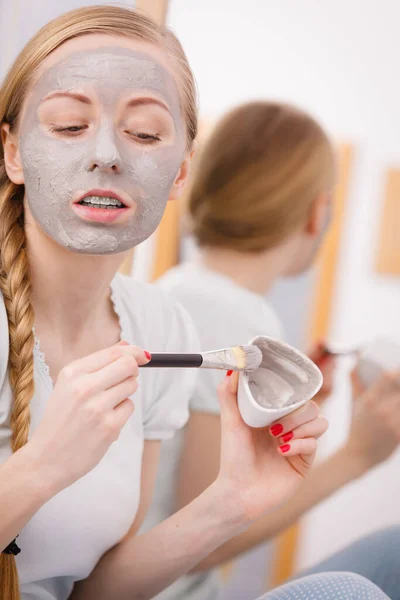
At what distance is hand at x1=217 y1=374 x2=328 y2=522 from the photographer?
2.20 ft

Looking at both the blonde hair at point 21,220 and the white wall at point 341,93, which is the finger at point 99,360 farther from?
the white wall at point 341,93

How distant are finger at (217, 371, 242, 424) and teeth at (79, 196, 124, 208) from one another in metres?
0.20

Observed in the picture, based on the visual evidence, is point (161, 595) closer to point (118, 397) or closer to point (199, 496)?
point (199, 496)

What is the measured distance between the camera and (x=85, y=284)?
2.13 ft

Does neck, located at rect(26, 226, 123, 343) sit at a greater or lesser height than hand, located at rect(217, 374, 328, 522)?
greater

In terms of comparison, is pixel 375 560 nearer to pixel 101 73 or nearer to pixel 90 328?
pixel 90 328

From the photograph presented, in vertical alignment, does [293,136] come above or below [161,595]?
above

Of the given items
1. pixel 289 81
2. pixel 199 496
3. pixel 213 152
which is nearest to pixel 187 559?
pixel 199 496

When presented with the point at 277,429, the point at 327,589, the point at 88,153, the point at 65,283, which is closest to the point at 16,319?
the point at 65,283

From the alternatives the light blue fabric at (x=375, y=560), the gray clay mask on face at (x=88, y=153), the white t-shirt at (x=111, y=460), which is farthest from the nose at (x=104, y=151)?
the light blue fabric at (x=375, y=560)

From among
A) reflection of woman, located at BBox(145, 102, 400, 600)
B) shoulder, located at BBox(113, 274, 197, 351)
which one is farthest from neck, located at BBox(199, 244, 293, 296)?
shoulder, located at BBox(113, 274, 197, 351)

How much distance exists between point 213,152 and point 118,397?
0.41 meters

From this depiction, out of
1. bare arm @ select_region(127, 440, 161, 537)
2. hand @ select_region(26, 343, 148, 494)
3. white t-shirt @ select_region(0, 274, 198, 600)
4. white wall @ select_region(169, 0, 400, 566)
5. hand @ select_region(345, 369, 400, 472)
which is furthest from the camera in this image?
hand @ select_region(345, 369, 400, 472)

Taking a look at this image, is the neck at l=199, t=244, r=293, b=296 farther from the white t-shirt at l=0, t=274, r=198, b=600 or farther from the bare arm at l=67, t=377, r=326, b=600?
the bare arm at l=67, t=377, r=326, b=600
